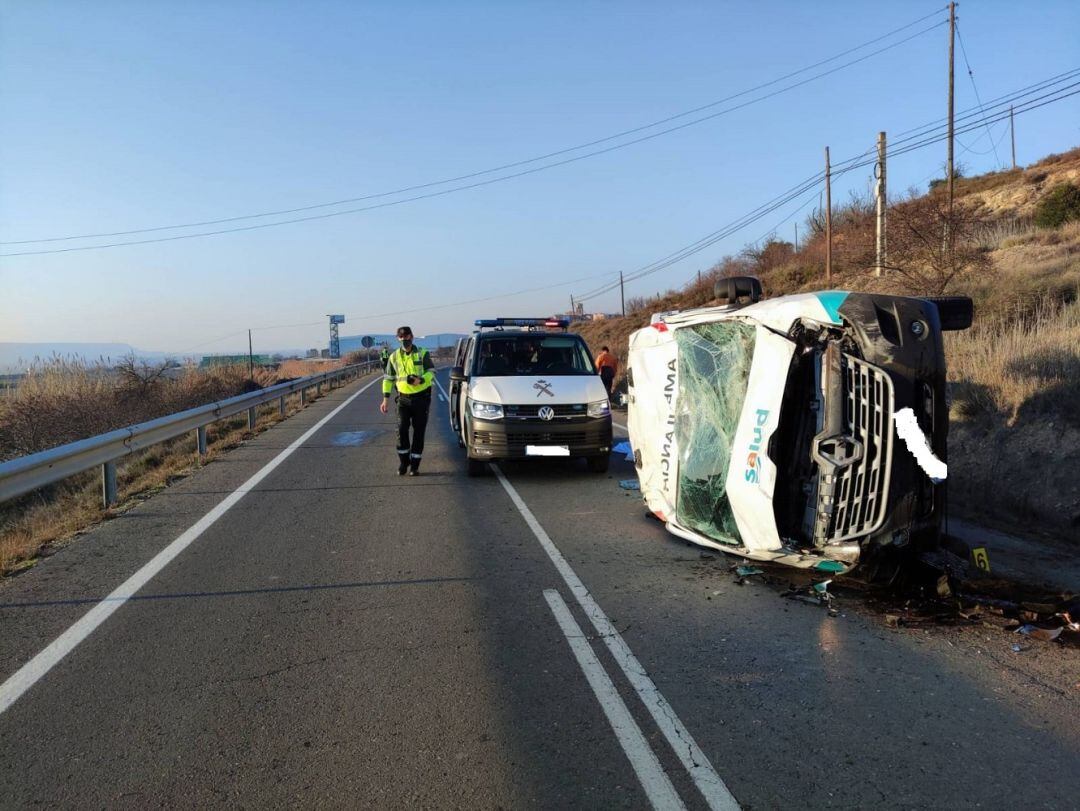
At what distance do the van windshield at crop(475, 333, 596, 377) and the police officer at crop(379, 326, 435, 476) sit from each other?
0.82m

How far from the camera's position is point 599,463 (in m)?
10.0

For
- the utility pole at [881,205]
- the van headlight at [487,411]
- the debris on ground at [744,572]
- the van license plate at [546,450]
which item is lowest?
the debris on ground at [744,572]

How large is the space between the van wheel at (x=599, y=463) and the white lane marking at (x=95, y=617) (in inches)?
172

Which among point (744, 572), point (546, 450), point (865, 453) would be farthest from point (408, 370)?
point (865, 453)

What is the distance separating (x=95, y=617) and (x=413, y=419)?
5.40 metres

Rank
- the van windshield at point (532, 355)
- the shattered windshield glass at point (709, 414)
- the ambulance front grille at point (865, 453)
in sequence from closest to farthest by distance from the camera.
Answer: the ambulance front grille at point (865, 453)
the shattered windshield glass at point (709, 414)
the van windshield at point (532, 355)

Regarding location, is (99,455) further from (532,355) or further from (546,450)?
(532,355)

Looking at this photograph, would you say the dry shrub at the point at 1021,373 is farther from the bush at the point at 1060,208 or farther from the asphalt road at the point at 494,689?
the bush at the point at 1060,208

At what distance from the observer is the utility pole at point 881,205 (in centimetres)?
1598

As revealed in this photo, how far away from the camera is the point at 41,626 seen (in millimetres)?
4789

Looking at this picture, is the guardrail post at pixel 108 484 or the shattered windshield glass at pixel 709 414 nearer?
the shattered windshield glass at pixel 709 414

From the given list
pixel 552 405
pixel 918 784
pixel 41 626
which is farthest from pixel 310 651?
pixel 552 405

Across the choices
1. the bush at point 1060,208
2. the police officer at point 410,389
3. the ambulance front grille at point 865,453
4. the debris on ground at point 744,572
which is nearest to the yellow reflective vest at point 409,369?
the police officer at point 410,389

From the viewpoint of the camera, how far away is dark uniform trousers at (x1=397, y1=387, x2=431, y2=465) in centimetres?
988
